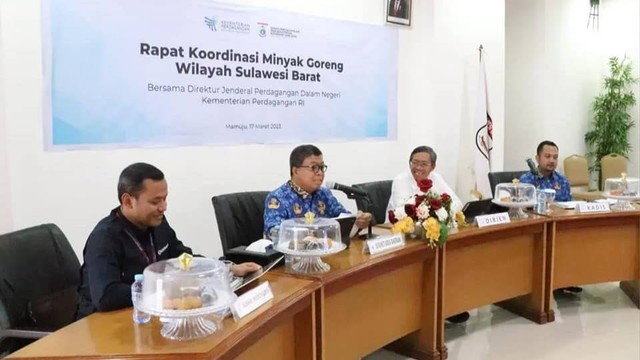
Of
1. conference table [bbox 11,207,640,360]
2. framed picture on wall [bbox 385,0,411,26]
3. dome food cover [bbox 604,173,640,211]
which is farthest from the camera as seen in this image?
framed picture on wall [bbox 385,0,411,26]

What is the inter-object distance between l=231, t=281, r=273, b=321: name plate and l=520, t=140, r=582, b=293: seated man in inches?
106

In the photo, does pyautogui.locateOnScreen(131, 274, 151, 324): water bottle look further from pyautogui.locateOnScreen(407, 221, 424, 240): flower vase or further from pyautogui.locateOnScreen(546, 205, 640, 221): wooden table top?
pyautogui.locateOnScreen(546, 205, 640, 221): wooden table top

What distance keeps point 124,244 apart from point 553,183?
10.6ft

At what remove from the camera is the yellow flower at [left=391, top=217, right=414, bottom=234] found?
2.60 metres

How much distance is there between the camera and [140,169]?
1.81 metres

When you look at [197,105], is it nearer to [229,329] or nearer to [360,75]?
[360,75]

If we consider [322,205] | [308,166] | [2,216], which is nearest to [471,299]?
[322,205]

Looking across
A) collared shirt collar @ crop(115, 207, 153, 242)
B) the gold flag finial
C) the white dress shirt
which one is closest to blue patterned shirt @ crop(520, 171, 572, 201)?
the white dress shirt

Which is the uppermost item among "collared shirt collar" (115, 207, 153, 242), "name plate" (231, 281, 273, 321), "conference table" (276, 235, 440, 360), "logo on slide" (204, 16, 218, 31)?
"logo on slide" (204, 16, 218, 31)

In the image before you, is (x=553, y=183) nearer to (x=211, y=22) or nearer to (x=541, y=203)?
(x=541, y=203)

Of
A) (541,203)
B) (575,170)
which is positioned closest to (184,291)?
(541,203)

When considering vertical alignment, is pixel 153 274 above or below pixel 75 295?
above

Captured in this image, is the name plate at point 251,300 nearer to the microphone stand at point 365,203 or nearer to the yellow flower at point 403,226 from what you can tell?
the microphone stand at point 365,203

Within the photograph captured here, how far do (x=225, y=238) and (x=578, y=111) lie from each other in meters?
5.18
